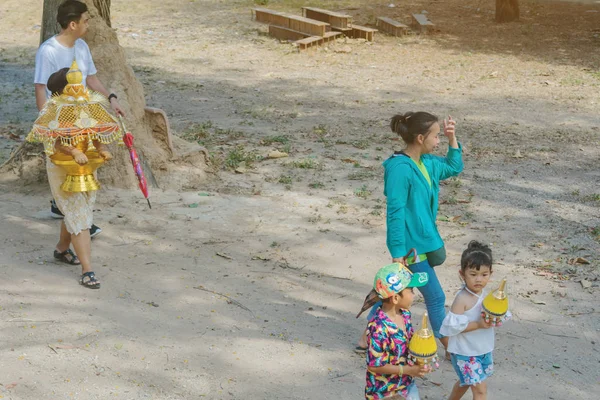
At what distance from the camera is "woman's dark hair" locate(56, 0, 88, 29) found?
5930 millimetres

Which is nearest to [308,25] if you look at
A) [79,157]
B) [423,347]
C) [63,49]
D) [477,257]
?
[63,49]

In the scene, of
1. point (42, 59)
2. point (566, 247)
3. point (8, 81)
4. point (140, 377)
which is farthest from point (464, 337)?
point (8, 81)

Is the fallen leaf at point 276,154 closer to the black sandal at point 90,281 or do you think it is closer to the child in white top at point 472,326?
the black sandal at point 90,281

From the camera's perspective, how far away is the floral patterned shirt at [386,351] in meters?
3.85

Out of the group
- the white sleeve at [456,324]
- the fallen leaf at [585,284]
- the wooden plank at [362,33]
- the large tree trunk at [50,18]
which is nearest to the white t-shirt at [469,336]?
the white sleeve at [456,324]

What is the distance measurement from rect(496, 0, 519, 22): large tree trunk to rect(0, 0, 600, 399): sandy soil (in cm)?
311

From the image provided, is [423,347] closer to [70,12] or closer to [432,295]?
[432,295]

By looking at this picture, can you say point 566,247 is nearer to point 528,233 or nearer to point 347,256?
point 528,233

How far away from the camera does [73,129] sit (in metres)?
5.52

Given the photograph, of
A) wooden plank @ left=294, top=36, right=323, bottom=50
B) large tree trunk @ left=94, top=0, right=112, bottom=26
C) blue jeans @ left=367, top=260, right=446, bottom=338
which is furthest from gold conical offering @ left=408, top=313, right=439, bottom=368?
wooden plank @ left=294, top=36, right=323, bottom=50

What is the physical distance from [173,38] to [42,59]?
10.6 metres

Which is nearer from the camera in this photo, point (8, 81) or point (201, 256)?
point (201, 256)

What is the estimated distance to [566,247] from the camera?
23.0 feet

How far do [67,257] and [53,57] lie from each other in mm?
1534
